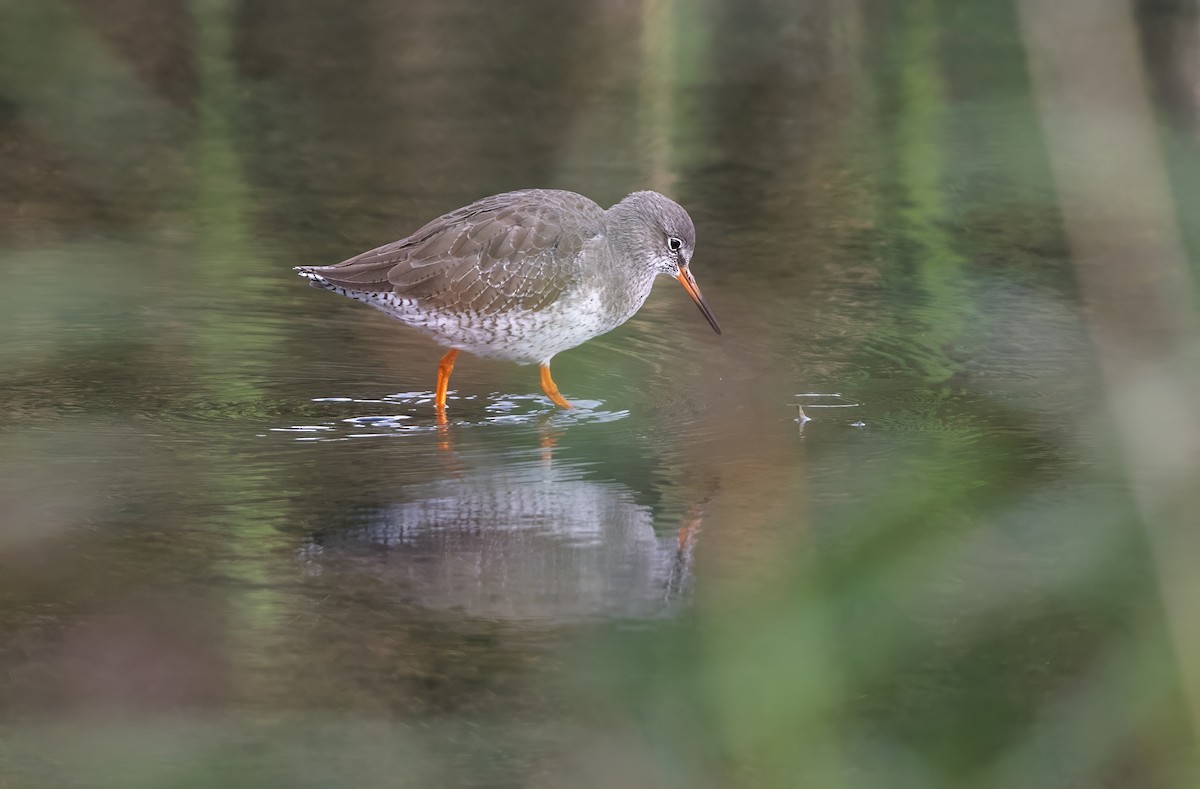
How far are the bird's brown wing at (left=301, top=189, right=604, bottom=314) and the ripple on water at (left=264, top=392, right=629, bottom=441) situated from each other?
0.39 meters

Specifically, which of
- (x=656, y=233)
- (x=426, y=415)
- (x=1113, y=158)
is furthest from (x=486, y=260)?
(x=1113, y=158)

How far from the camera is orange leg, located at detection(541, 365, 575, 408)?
6.52 m

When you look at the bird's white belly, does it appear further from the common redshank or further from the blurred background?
the blurred background

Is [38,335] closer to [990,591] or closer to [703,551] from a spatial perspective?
[703,551]

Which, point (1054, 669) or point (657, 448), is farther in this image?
point (657, 448)

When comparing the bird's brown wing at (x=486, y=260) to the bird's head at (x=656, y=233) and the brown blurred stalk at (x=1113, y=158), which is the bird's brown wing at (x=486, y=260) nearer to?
the bird's head at (x=656, y=233)

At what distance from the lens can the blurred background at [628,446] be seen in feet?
6.52

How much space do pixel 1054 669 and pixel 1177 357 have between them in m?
3.38

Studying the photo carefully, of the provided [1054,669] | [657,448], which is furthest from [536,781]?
[657,448]

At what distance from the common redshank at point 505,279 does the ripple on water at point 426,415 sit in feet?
0.30

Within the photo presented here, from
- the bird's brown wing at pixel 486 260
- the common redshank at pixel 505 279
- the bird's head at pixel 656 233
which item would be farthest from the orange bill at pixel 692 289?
the bird's brown wing at pixel 486 260

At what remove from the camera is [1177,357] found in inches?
272

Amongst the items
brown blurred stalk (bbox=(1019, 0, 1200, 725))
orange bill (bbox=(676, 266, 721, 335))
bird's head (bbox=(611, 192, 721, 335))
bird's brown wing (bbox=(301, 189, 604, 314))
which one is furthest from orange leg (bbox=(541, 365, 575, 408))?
brown blurred stalk (bbox=(1019, 0, 1200, 725))

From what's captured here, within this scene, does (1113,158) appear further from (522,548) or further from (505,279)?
(505,279)
